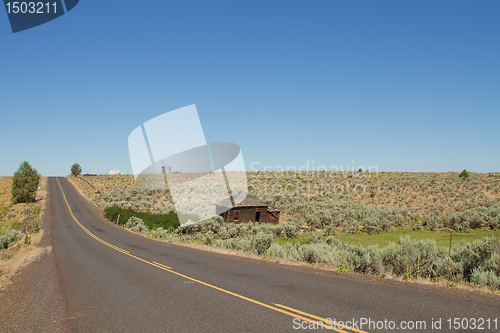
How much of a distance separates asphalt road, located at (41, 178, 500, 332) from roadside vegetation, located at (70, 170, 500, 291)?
1.71 m

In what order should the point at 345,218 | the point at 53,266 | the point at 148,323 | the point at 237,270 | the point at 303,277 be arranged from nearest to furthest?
the point at 148,323, the point at 303,277, the point at 237,270, the point at 53,266, the point at 345,218

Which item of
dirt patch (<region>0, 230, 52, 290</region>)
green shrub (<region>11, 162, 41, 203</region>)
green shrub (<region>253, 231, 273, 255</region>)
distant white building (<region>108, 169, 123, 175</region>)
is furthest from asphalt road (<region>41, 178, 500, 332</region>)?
distant white building (<region>108, 169, 123, 175</region>)

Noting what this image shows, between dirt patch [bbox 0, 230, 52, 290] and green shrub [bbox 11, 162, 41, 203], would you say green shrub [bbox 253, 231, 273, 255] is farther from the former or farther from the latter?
green shrub [bbox 11, 162, 41, 203]

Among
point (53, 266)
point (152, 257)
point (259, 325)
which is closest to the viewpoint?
point (259, 325)

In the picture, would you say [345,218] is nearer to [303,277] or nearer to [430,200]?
[430,200]

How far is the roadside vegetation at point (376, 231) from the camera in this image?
10266mm

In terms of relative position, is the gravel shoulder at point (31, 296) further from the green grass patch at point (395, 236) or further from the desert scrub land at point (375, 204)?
the desert scrub land at point (375, 204)

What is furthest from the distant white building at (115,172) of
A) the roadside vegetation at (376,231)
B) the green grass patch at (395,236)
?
the green grass patch at (395,236)

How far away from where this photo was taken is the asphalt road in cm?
650

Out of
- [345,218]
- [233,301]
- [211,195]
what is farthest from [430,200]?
[233,301]

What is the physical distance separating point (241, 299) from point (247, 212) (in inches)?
948

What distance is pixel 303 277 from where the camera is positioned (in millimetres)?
10406

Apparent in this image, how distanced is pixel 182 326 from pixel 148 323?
3.08 feet

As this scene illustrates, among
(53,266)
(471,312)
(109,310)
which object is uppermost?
(471,312)
